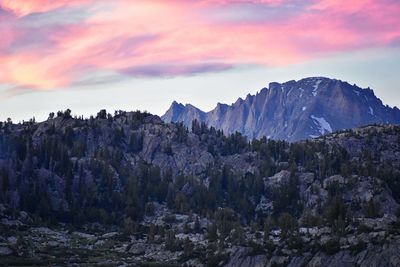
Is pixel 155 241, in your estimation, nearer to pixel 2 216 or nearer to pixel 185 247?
pixel 185 247

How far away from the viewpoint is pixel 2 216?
19462cm

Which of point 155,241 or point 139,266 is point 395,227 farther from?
point 155,241

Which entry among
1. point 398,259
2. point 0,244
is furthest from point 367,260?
point 0,244

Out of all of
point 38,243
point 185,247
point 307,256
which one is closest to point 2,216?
point 38,243

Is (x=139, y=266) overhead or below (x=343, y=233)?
below

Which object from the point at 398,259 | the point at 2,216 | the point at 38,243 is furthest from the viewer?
the point at 2,216

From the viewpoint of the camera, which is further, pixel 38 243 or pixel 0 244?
pixel 38 243

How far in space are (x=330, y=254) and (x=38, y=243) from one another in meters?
92.3

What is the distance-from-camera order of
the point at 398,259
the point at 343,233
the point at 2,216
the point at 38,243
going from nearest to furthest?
the point at 398,259, the point at 343,233, the point at 38,243, the point at 2,216

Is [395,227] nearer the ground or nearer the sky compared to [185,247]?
nearer the sky

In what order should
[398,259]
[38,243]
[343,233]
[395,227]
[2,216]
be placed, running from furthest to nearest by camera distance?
[2,216] → [38,243] → [343,233] → [395,227] → [398,259]

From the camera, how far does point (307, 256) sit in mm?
115625

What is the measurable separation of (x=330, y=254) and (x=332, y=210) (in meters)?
73.4

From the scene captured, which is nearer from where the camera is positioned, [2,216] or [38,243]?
[38,243]
